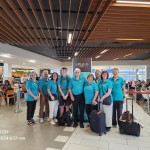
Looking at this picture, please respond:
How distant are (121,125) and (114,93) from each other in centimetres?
80

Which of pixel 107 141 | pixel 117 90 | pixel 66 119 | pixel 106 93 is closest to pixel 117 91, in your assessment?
pixel 117 90

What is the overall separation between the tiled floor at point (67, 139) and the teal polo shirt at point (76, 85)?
3.07 feet

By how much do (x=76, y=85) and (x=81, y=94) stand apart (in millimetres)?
269

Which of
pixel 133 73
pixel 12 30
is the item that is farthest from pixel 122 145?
pixel 133 73

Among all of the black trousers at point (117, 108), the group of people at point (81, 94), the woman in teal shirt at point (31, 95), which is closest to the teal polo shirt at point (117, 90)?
the group of people at point (81, 94)

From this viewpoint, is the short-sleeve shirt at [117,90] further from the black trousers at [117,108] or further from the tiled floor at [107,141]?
the tiled floor at [107,141]

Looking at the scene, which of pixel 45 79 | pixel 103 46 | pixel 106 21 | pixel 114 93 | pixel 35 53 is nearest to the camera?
pixel 114 93

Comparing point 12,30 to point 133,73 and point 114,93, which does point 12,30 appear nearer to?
point 114,93

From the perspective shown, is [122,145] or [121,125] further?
[121,125]

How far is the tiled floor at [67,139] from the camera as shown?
3.27 m

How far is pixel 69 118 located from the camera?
4.57 metres

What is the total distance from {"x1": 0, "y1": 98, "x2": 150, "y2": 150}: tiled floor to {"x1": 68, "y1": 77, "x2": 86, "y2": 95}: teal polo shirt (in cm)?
94

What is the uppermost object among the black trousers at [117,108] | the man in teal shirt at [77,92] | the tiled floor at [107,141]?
the man in teal shirt at [77,92]

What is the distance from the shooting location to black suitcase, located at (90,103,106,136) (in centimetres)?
386
